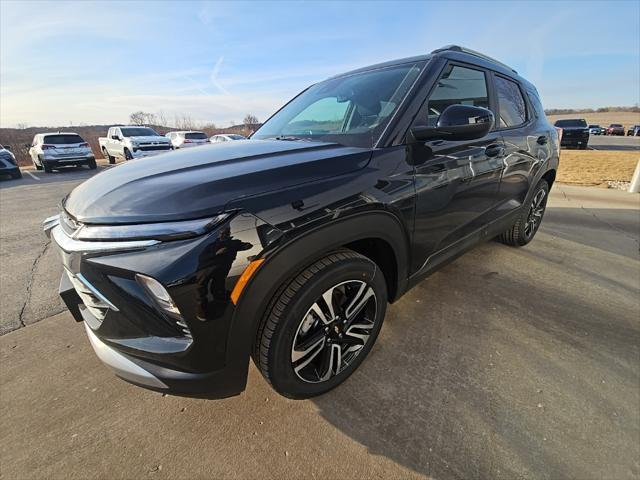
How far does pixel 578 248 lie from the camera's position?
404cm

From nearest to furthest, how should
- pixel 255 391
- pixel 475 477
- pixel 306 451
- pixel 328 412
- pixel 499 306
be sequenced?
pixel 475 477 < pixel 306 451 < pixel 328 412 < pixel 255 391 < pixel 499 306

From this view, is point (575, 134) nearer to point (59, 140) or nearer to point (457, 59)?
point (457, 59)

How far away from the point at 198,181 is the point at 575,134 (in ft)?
84.1

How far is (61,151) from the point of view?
44.7 feet

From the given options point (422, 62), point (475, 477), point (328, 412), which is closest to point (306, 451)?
point (328, 412)

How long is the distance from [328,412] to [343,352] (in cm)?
33

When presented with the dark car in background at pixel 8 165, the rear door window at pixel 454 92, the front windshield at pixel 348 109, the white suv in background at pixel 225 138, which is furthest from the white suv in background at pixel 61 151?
the rear door window at pixel 454 92

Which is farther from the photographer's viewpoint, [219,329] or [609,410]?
[609,410]

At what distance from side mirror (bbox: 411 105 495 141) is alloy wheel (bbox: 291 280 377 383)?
0.92 metres

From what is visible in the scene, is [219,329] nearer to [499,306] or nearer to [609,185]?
[499,306]

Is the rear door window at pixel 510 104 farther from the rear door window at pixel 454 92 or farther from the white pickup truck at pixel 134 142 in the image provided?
the white pickup truck at pixel 134 142

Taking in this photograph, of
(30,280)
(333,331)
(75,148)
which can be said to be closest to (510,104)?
(333,331)

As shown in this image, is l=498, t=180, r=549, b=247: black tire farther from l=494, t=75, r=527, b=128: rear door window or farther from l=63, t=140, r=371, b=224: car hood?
l=63, t=140, r=371, b=224: car hood

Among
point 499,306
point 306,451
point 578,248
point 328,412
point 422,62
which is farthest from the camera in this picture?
point 578,248
